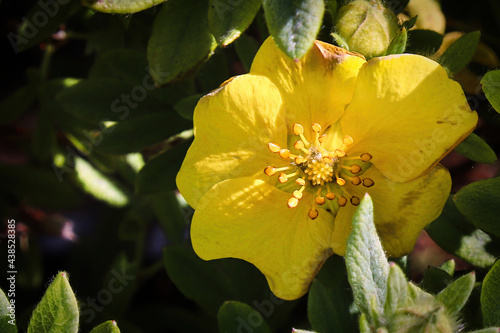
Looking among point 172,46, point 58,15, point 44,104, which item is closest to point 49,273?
point 44,104

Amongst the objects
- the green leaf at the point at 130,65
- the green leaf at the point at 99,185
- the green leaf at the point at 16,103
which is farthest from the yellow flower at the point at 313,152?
the green leaf at the point at 16,103

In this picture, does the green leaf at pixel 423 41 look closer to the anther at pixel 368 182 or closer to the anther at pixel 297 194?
the anther at pixel 368 182

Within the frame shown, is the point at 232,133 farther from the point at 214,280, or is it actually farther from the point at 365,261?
the point at 214,280

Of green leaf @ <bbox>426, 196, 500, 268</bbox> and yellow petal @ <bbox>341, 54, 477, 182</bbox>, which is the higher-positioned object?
yellow petal @ <bbox>341, 54, 477, 182</bbox>

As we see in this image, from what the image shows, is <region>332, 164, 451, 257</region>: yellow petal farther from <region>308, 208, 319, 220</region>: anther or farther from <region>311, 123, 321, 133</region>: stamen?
<region>311, 123, 321, 133</region>: stamen

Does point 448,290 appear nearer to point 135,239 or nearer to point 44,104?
point 135,239

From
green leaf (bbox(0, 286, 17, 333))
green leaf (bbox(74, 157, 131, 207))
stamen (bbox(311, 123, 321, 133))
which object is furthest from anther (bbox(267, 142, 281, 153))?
green leaf (bbox(74, 157, 131, 207))

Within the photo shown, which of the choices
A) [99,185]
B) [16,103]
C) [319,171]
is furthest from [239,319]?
[16,103]
